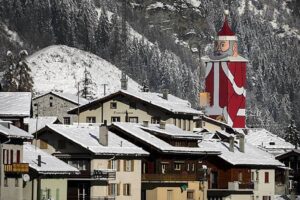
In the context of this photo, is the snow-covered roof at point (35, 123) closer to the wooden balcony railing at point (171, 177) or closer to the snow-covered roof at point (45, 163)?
the snow-covered roof at point (45, 163)

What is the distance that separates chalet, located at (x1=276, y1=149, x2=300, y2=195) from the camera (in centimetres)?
18138

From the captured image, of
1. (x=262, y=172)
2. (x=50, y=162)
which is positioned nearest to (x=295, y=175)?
(x=262, y=172)

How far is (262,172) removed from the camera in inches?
6348

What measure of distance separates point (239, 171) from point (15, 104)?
32210mm

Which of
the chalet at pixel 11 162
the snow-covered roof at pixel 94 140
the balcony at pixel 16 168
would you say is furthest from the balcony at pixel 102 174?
the balcony at pixel 16 168

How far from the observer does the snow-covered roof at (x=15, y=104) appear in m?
126

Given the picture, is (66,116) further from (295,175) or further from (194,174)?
(194,174)

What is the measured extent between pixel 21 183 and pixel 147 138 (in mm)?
24296

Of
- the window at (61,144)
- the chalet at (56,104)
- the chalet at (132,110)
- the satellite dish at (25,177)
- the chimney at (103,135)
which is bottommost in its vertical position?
the satellite dish at (25,177)

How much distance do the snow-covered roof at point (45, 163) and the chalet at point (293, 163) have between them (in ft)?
193

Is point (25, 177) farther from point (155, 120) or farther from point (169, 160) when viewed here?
point (155, 120)

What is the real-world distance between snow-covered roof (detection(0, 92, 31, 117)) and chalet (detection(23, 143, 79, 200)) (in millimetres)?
2551

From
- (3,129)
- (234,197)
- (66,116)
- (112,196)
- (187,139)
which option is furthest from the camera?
(66,116)

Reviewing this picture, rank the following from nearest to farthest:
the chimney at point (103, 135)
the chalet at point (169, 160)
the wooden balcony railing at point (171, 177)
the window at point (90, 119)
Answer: the chimney at point (103, 135) < the wooden balcony railing at point (171, 177) < the chalet at point (169, 160) < the window at point (90, 119)
